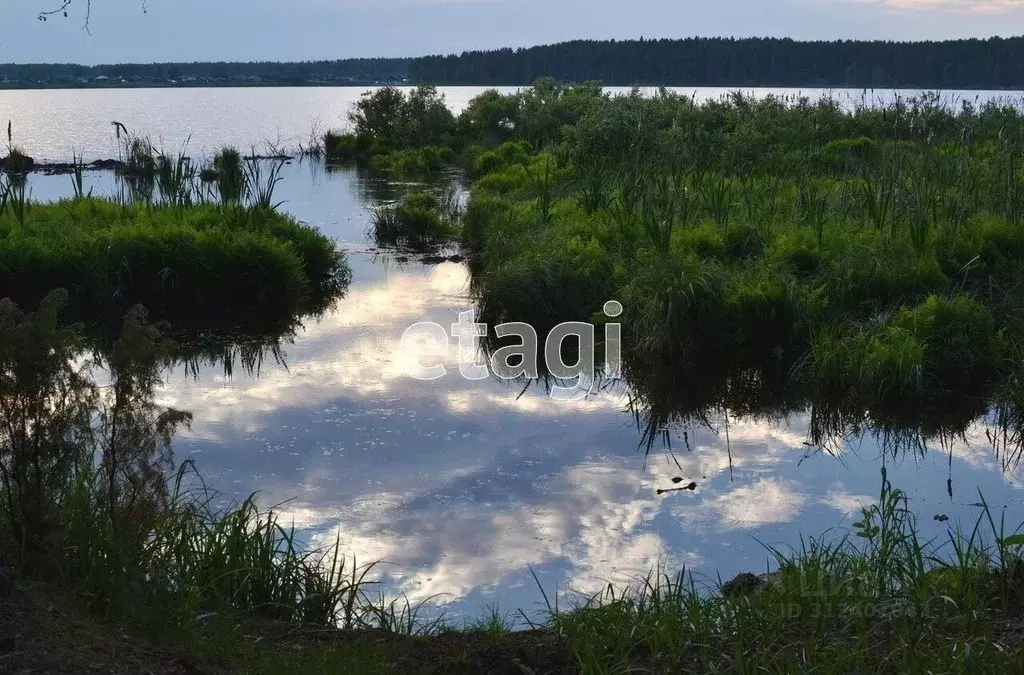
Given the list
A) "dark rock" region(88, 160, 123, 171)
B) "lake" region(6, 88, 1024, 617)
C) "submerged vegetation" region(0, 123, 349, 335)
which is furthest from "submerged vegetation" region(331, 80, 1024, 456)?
"dark rock" region(88, 160, 123, 171)

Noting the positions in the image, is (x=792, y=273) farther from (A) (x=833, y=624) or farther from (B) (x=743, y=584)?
(A) (x=833, y=624)

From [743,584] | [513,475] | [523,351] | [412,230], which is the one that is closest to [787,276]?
[523,351]

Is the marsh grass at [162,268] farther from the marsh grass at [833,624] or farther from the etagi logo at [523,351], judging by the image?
the marsh grass at [833,624]

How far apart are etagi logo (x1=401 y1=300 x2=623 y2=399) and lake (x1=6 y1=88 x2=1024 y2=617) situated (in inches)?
9.9

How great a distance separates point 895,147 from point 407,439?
944 centimetres

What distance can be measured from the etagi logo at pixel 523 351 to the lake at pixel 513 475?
0.82 feet

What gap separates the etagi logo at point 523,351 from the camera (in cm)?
960

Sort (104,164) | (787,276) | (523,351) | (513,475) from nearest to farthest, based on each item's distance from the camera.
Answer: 1. (513,475)
2. (787,276)
3. (523,351)
4. (104,164)

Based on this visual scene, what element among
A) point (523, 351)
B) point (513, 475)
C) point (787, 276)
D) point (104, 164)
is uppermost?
point (104, 164)

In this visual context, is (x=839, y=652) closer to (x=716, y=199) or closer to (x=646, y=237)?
(x=646, y=237)

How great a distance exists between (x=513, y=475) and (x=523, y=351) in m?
3.54

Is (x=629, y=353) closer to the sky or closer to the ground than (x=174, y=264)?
closer to the ground

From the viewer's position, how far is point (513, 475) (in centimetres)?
707

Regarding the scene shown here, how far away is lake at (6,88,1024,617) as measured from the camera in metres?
5.83
